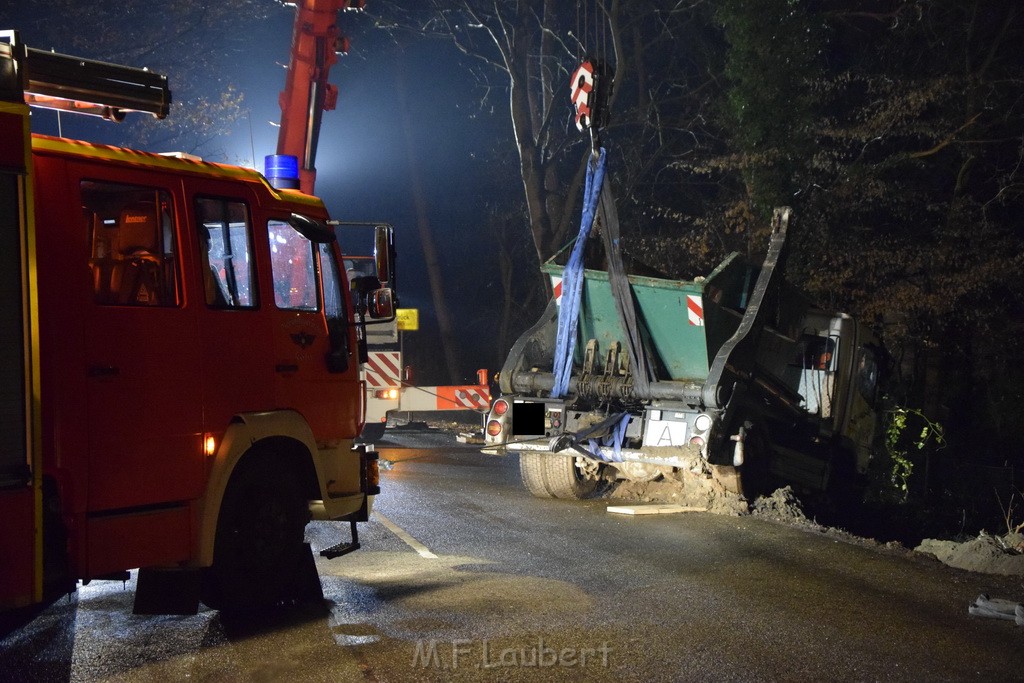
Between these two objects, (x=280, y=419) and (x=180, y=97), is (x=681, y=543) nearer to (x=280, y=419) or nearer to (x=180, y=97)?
(x=280, y=419)

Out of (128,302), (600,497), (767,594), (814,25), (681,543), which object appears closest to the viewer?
(128,302)

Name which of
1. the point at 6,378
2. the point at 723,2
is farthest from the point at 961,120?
the point at 6,378

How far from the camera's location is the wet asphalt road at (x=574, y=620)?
5086 millimetres

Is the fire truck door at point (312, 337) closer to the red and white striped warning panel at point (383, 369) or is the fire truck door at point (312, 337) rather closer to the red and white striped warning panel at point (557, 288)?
the red and white striped warning panel at point (557, 288)

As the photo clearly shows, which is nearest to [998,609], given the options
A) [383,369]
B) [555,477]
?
[555,477]

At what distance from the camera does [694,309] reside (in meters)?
9.44

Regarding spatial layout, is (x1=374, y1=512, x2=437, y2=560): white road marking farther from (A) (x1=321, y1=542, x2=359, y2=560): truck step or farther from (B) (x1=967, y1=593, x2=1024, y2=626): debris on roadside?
(B) (x1=967, y1=593, x2=1024, y2=626): debris on roadside

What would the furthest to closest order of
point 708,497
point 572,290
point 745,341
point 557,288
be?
point 557,288 → point 572,290 → point 708,497 → point 745,341

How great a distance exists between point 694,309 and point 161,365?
210 inches

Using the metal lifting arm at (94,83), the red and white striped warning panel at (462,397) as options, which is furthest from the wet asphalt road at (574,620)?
the red and white striped warning panel at (462,397)

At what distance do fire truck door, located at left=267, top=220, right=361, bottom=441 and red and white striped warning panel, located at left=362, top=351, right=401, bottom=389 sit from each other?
864 centimetres

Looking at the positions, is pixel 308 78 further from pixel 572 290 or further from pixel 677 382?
pixel 677 382

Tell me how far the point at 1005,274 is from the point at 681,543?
10.4 metres

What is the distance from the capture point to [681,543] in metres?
8.23
